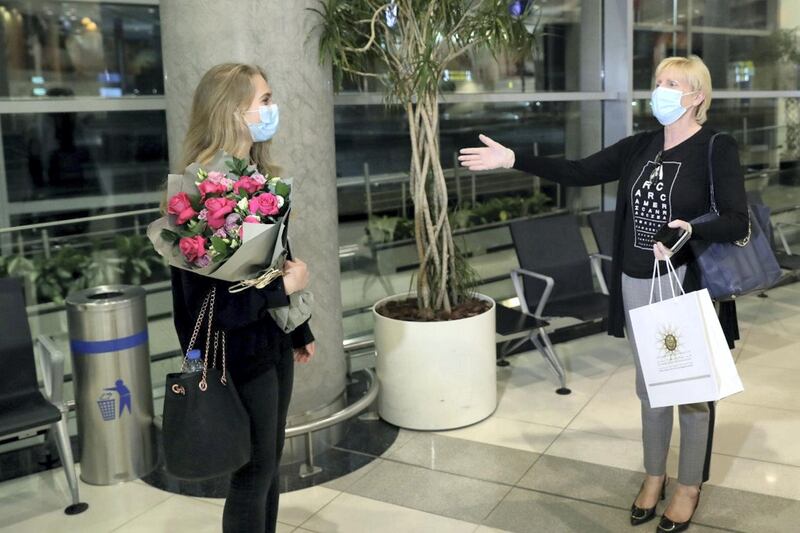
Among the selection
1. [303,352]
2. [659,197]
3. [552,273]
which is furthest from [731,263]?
[552,273]

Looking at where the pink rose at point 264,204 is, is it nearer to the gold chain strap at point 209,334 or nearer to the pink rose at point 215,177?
the pink rose at point 215,177

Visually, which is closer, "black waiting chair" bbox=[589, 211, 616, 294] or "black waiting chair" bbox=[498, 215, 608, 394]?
"black waiting chair" bbox=[498, 215, 608, 394]

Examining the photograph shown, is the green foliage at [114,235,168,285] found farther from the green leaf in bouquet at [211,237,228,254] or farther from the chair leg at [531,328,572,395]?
the green leaf in bouquet at [211,237,228,254]

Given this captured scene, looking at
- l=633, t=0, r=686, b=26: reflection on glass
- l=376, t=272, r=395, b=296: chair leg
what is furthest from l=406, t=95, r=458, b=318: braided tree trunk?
l=633, t=0, r=686, b=26: reflection on glass

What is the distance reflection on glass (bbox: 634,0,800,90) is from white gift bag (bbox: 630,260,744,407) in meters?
4.96

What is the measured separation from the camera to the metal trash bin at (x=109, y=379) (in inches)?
146

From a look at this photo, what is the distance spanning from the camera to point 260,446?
2354 mm

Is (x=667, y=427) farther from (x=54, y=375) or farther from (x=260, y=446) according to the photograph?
(x=54, y=375)

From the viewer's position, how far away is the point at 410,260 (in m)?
5.99

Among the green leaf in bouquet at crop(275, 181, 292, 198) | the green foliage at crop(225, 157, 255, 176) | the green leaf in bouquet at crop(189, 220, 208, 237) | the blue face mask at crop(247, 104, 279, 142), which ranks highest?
the blue face mask at crop(247, 104, 279, 142)

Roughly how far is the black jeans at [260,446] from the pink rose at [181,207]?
52cm

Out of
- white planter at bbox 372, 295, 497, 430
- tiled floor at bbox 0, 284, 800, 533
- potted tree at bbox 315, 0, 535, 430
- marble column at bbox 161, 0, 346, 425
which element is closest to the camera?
tiled floor at bbox 0, 284, 800, 533

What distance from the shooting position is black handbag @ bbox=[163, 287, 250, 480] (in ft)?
7.02

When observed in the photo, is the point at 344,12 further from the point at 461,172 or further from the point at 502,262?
the point at 502,262
